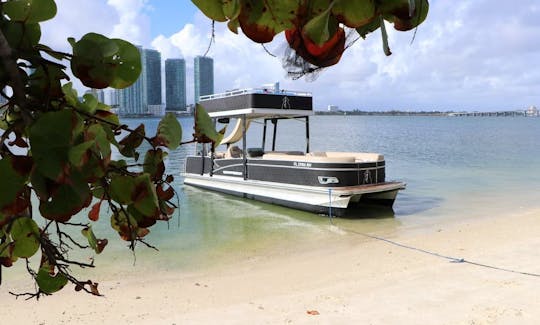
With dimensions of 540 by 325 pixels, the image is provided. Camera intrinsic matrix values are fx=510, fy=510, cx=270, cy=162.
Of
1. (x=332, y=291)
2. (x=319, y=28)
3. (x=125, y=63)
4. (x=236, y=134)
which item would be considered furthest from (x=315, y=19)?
(x=236, y=134)

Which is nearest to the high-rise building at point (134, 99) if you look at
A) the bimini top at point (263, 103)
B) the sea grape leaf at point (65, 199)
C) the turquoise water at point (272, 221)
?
the sea grape leaf at point (65, 199)

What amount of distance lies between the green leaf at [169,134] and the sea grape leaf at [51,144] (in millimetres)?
296

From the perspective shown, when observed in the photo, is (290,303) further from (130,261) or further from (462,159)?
(462,159)

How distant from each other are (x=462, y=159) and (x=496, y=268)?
2738cm

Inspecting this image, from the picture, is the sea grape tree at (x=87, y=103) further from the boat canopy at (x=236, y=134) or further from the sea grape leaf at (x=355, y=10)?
the boat canopy at (x=236, y=134)

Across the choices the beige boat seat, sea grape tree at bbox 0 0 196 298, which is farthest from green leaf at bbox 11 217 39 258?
the beige boat seat

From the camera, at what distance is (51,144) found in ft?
2.30

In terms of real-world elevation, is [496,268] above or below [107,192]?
below

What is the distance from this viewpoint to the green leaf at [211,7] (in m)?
0.75

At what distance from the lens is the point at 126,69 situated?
0.91 m

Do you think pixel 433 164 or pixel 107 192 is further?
pixel 433 164

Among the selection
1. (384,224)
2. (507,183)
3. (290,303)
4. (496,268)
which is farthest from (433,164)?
(290,303)

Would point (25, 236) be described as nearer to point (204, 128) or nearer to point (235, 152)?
point (204, 128)

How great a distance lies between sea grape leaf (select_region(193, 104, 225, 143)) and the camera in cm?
102
